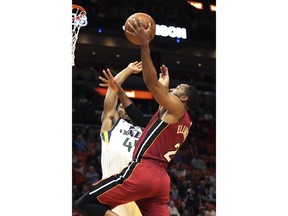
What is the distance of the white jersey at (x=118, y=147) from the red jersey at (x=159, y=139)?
1.34 metres

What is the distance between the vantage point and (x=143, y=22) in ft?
16.9

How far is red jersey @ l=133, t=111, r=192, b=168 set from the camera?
18.1ft

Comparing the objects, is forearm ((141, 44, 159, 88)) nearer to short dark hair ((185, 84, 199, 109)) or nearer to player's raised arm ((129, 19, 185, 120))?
player's raised arm ((129, 19, 185, 120))

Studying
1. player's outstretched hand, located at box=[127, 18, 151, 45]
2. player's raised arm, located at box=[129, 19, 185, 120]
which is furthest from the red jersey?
player's outstretched hand, located at box=[127, 18, 151, 45]

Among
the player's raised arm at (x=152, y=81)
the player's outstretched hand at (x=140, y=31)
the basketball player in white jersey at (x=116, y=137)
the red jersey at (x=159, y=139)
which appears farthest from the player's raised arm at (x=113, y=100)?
the player's outstretched hand at (x=140, y=31)

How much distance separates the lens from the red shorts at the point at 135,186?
5320mm

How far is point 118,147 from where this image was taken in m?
6.96

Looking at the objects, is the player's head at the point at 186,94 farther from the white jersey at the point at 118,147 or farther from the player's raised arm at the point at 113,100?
the white jersey at the point at 118,147
